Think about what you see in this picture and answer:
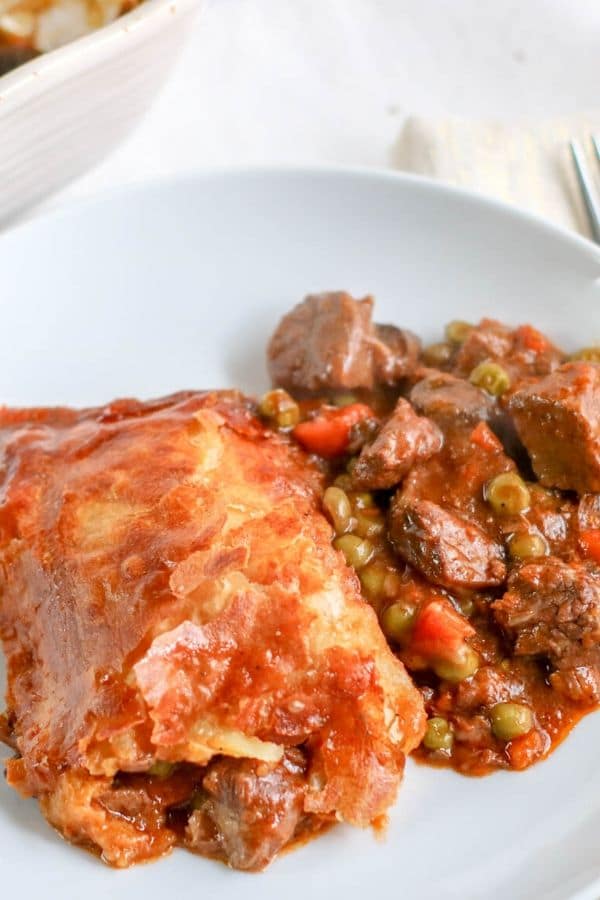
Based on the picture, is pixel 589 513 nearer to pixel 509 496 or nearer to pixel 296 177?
pixel 509 496

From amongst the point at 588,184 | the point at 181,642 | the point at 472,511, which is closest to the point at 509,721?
the point at 472,511

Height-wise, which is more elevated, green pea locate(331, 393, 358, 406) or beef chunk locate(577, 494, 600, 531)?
green pea locate(331, 393, 358, 406)

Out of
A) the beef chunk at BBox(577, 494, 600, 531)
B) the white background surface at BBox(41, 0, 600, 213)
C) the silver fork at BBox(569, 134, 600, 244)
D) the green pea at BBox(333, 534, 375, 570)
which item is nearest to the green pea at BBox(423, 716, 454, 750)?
the green pea at BBox(333, 534, 375, 570)

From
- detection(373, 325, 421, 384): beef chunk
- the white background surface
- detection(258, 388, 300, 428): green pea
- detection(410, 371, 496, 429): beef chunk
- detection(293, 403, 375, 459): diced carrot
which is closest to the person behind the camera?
detection(410, 371, 496, 429): beef chunk

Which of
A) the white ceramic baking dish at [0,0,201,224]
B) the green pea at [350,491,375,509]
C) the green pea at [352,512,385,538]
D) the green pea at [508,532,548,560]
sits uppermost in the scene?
the white ceramic baking dish at [0,0,201,224]

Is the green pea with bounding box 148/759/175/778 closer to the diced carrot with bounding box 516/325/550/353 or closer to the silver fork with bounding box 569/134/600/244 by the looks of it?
the diced carrot with bounding box 516/325/550/353

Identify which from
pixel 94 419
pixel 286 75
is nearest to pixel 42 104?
pixel 94 419

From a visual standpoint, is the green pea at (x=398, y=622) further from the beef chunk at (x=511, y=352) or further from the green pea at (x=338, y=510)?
the beef chunk at (x=511, y=352)

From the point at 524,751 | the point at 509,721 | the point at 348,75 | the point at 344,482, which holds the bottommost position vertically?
the point at 524,751
